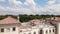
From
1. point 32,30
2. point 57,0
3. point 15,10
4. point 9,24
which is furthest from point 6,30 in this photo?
point 57,0

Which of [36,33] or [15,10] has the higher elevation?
[15,10]

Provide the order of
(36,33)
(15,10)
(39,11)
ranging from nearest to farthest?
(36,33) → (15,10) → (39,11)

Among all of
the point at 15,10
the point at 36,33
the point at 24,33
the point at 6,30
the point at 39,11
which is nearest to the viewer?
the point at 6,30

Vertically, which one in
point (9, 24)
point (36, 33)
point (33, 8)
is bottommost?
point (36, 33)

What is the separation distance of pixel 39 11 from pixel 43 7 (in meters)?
0.26

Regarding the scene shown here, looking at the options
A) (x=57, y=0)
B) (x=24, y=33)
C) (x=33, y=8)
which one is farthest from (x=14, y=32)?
(x=57, y=0)

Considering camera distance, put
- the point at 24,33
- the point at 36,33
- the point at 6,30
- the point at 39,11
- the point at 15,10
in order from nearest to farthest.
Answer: the point at 6,30 → the point at 24,33 → the point at 36,33 → the point at 15,10 → the point at 39,11

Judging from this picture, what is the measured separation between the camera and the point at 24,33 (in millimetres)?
5074

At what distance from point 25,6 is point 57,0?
139 centimetres

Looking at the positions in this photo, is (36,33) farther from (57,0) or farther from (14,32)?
(57,0)

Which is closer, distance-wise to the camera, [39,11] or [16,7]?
[16,7]

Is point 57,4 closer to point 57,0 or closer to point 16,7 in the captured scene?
point 57,0

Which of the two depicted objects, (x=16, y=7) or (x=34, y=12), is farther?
(x=34, y=12)

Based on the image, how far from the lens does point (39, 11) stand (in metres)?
6.59
